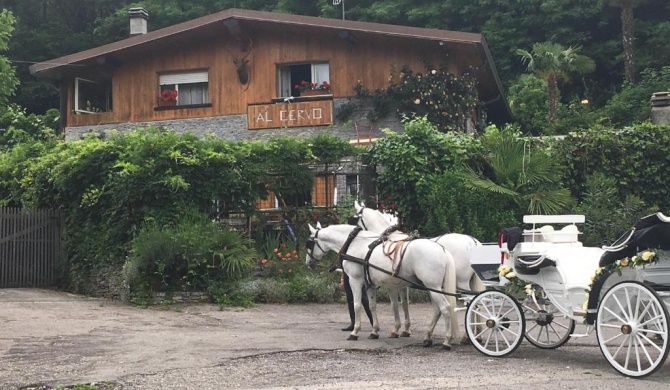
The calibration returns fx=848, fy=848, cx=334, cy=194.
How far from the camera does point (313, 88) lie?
25.0 m

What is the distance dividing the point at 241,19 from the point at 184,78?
2952 millimetres

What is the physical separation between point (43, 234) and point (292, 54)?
31.5 feet

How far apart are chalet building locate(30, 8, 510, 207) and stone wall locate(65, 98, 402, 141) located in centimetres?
3

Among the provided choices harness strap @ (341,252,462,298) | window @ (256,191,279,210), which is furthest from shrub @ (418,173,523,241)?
harness strap @ (341,252,462,298)

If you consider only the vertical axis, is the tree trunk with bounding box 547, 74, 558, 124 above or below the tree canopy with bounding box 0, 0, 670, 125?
below

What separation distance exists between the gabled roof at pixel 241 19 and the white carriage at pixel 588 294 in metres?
13.3

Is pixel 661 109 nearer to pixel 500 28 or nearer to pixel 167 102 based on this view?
pixel 167 102

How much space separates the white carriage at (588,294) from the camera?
8.29 metres

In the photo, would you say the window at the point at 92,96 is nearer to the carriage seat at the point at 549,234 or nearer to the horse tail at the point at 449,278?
the horse tail at the point at 449,278

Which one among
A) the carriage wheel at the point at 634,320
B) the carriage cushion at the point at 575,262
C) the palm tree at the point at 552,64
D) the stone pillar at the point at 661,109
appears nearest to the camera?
the carriage wheel at the point at 634,320

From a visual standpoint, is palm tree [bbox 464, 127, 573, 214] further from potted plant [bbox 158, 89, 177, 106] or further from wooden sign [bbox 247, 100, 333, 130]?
potted plant [bbox 158, 89, 177, 106]

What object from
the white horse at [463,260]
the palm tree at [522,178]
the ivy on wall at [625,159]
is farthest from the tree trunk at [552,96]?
the white horse at [463,260]

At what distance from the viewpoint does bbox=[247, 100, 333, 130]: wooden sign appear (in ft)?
80.0

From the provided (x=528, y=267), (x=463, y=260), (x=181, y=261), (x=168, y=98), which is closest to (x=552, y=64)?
(x=168, y=98)
